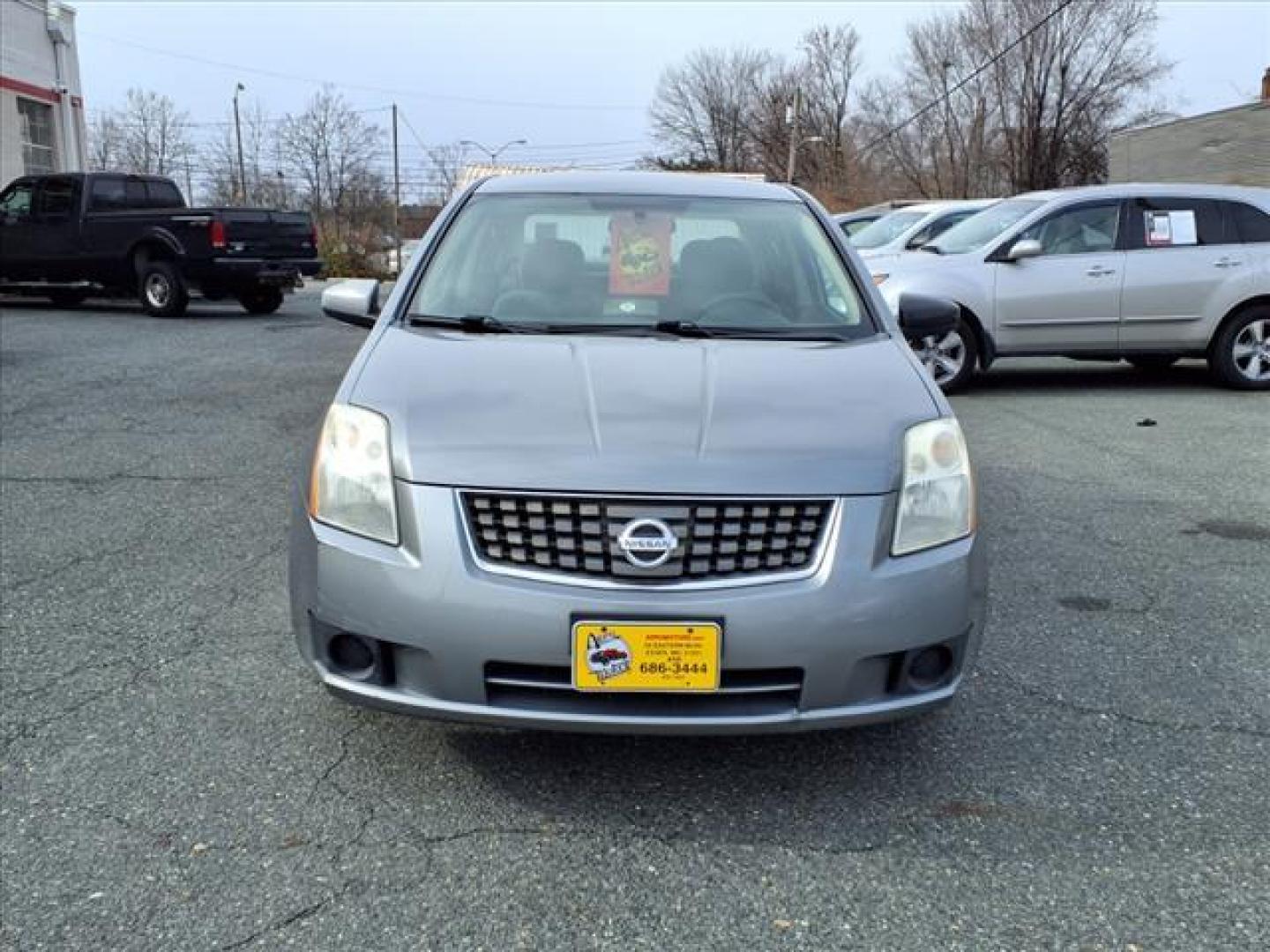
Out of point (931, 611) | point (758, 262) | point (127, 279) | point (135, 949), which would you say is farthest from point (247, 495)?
point (127, 279)

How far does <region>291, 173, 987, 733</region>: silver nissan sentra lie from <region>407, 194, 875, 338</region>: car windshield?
0.51 meters

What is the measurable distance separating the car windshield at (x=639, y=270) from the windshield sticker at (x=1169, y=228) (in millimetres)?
6308

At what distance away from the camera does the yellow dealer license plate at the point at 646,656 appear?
7.99 feet

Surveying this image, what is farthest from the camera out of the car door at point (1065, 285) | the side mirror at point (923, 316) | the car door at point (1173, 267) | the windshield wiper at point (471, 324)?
the car door at point (1173, 267)

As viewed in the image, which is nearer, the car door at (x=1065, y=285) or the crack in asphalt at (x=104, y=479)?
the crack in asphalt at (x=104, y=479)

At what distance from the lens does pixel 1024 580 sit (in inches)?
178

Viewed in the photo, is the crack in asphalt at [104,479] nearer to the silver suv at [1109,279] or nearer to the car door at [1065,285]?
the silver suv at [1109,279]

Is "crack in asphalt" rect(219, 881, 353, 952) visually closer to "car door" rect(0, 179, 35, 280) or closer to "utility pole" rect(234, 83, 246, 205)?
"car door" rect(0, 179, 35, 280)

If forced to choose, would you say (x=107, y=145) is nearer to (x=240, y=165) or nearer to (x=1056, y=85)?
(x=240, y=165)

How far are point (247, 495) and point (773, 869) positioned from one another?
3995 millimetres

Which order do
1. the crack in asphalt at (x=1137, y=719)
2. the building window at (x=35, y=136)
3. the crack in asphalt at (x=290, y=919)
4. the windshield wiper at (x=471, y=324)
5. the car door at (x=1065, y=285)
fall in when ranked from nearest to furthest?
the crack in asphalt at (x=290, y=919) < the crack in asphalt at (x=1137, y=719) < the windshield wiper at (x=471, y=324) < the car door at (x=1065, y=285) < the building window at (x=35, y=136)

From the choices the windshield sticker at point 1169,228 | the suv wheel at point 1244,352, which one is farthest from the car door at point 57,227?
the suv wheel at point 1244,352

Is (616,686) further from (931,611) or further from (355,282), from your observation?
(355,282)

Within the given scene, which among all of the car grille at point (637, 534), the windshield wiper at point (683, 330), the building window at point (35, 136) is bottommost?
the car grille at point (637, 534)
